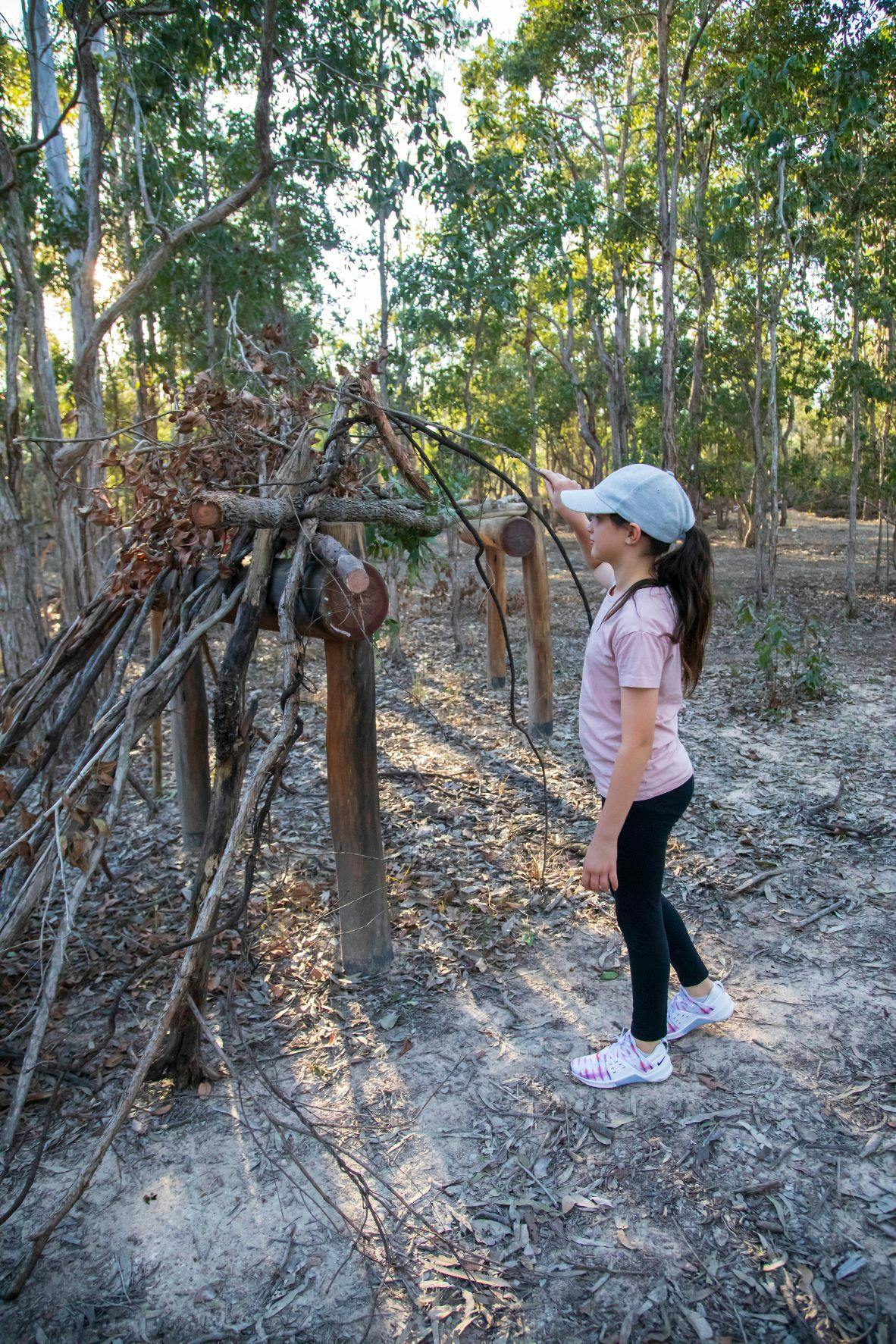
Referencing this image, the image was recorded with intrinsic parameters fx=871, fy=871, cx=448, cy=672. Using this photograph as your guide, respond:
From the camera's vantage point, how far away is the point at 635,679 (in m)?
2.05

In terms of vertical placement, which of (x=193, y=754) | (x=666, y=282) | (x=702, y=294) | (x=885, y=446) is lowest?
(x=193, y=754)

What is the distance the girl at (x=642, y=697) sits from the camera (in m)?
2.09

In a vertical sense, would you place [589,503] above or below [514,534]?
above

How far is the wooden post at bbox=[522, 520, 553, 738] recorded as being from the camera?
5.74 m

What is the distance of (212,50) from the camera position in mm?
5961

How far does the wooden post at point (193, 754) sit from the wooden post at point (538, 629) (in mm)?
2373

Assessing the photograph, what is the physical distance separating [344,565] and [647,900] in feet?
4.08

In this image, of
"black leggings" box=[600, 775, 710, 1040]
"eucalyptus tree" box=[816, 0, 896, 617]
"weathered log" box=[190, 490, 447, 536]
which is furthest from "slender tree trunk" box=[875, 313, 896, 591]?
"black leggings" box=[600, 775, 710, 1040]

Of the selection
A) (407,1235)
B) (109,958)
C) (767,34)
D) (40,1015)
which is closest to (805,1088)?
(407,1235)

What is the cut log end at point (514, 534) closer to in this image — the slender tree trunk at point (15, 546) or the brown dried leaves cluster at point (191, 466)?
the brown dried leaves cluster at point (191, 466)

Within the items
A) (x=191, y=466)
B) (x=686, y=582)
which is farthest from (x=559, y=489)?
(x=191, y=466)

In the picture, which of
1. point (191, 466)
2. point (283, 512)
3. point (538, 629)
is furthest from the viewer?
point (538, 629)

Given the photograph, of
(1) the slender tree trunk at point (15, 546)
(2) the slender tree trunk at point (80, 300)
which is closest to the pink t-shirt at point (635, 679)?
(2) the slender tree trunk at point (80, 300)

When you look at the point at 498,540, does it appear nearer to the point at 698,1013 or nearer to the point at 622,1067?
the point at 698,1013
